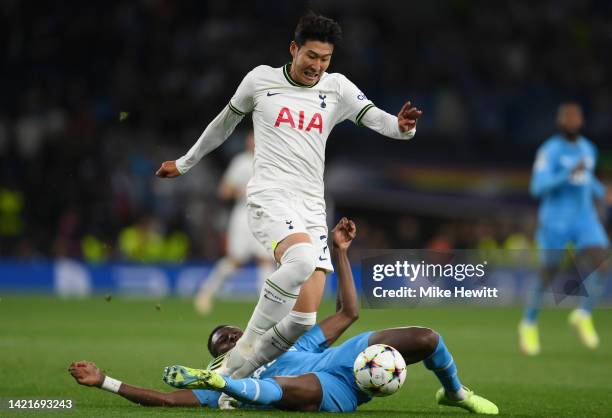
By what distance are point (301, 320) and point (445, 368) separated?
0.87m

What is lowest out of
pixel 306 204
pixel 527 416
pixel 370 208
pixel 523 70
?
pixel 527 416

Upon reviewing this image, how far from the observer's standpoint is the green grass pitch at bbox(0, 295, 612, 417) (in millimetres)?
7242

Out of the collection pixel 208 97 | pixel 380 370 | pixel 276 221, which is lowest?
pixel 380 370

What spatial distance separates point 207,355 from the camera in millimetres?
10180

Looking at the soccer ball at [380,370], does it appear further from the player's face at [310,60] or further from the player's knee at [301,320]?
the player's face at [310,60]

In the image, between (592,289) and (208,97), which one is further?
(208,97)

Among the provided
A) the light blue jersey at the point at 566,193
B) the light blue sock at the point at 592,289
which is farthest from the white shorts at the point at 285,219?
the light blue sock at the point at 592,289

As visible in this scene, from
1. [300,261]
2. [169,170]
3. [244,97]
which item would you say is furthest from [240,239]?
[300,261]

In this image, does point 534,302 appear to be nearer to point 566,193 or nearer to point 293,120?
point 566,193

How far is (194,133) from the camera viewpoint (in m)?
21.7

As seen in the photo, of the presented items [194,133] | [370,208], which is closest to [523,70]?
[370,208]

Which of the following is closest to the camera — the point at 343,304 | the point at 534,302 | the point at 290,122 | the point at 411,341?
the point at 411,341

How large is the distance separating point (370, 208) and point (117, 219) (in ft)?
17.2

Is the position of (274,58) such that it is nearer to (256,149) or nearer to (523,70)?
(523,70)
